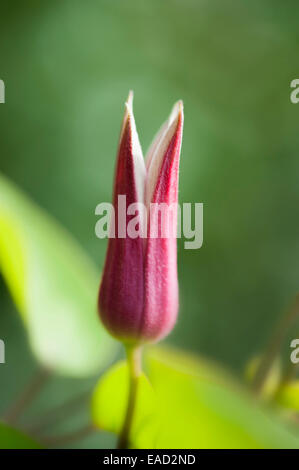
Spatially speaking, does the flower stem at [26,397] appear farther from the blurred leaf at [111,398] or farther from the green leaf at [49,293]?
the blurred leaf at [111,398]

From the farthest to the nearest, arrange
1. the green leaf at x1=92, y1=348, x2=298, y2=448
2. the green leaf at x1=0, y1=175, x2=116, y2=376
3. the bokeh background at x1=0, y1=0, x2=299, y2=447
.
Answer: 1. the bokeh background at x1=0, y1=0, x2=299, y2=447
2. the green leaf at x1=0, y1=175, x2=116, y2=376
3. the green leaf at x1=92, y1=348, x2=298, y2=448

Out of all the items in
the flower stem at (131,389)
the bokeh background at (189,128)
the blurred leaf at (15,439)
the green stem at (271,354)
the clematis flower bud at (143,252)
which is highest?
the bokeh background at (189,128)

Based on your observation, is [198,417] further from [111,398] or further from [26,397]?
[26,397]

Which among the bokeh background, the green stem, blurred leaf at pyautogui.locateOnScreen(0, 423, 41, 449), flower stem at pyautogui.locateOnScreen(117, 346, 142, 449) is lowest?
blurred leaf at pyautogui.locateOnScreen(0, 423, 41, 449)

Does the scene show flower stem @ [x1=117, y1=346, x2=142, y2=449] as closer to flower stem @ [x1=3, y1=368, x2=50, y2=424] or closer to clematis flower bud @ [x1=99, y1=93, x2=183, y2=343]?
clematis flower bud @ [x1=99, y1=93, x2=183, y2=343]

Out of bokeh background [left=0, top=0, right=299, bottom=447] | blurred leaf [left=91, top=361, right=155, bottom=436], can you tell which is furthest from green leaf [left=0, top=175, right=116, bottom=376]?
bokeh background [left=0, top=0, right=299, bottom=447]

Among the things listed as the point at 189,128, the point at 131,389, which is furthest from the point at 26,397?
the point at 189,128

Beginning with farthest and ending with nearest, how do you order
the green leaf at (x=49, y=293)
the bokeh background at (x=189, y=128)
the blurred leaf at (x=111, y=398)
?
1. the bokeh background at (x=189, y=128)
2. the green leaf at (x=49, y=293)
3. the blurred leaf at (x=111, y=398)

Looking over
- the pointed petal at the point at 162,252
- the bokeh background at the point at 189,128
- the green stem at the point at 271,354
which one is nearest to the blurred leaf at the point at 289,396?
the green stem at the point at 271,354
